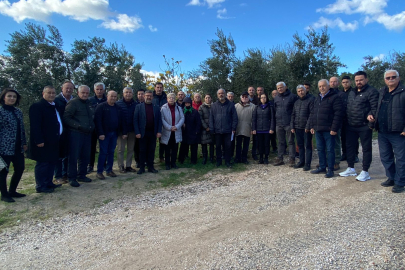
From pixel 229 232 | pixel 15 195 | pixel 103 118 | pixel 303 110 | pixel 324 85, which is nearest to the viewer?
pixel 229 232

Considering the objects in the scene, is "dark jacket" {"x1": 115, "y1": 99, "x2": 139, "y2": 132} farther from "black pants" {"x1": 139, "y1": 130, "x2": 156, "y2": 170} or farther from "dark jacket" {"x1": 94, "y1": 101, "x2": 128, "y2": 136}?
"black pants" {"x1": 139, "y1": 130, "x2": 156, "y2": 170}

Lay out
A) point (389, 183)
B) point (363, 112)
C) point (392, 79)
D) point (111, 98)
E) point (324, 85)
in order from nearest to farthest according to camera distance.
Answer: point (392, 79)
point (389, 183)
point (363, 112)
point (324, 85)
point (111, 98)

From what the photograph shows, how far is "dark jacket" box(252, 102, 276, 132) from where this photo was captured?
27.9ft

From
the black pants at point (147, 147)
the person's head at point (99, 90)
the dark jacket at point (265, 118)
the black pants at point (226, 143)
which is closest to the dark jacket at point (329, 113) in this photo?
the dark jacket at point (265, 118)

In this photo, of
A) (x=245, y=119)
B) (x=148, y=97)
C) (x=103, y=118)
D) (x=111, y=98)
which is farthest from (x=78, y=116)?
(x=245, y=119)

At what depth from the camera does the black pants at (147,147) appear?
299 inches

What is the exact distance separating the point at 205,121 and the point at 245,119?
1.26 metres

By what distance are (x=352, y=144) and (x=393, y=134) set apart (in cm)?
113

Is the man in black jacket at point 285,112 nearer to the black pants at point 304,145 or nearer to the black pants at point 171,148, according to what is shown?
the black pants at point 304,145

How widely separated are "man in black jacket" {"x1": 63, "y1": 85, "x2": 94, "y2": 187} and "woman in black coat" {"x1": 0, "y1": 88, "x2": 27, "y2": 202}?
0.97 m

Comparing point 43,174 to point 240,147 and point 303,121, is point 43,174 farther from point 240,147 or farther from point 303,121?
point 303,121

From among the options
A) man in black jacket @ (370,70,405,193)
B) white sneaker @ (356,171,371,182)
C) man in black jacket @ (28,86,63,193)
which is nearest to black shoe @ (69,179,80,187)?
man in black jacket @ (28,86,63,193)

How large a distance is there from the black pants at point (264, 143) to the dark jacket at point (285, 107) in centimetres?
58

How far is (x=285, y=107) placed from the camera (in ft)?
27.0
